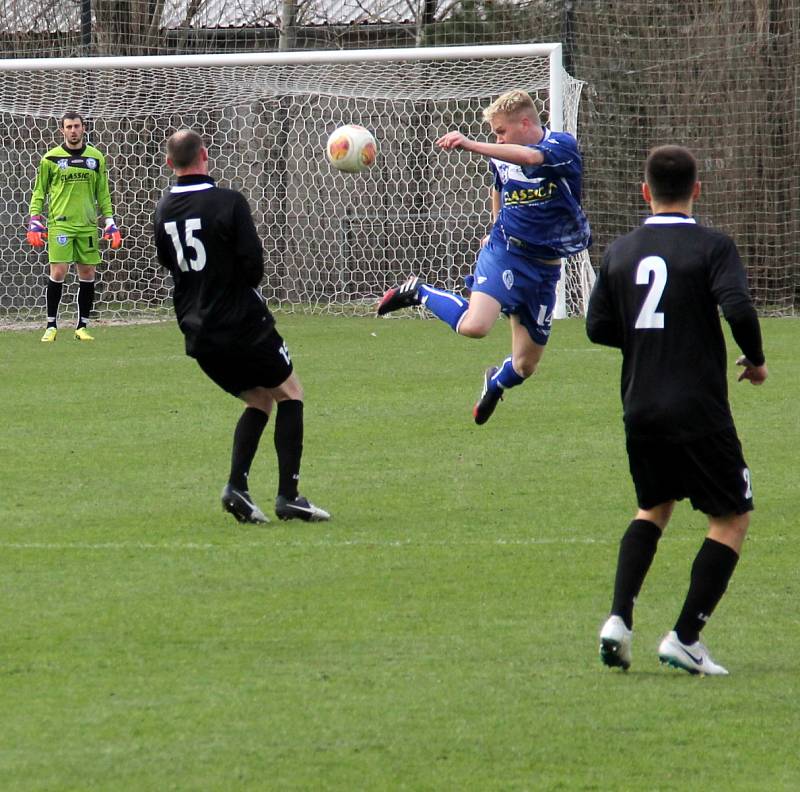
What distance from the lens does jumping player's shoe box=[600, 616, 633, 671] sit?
4.70 meters

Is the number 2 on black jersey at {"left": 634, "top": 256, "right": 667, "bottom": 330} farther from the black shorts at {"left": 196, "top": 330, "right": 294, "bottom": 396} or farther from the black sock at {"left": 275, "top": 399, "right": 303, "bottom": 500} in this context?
the black sock at {"left": 275, "top": 399, "right": 303, "bottom": 500}

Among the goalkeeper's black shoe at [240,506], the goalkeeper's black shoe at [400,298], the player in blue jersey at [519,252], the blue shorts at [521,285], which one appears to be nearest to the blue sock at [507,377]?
the player in blue jersey at [519,252]

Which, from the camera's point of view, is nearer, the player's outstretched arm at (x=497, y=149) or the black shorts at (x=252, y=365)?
the player's outstretched arm at (x=497, y=149)

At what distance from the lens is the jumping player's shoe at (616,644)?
15.4 feet

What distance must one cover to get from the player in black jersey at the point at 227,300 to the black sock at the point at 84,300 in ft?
32.3

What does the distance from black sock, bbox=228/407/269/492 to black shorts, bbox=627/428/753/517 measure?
279cm

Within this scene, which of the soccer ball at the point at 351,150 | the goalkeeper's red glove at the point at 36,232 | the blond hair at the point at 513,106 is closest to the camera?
the blond hair at the point at 513,106

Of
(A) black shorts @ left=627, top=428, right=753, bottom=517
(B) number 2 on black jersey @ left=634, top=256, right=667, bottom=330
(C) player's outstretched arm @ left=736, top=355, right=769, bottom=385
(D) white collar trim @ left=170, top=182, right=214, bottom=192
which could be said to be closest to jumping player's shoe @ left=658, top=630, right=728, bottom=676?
(A) black shorts @ left=627, top=428, right=753, bottom=517

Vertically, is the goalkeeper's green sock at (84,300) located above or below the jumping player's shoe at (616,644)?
below

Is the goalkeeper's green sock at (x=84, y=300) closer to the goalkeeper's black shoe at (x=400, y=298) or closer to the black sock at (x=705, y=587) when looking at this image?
the goalkeeper's black shoe at (x=400, y=298)

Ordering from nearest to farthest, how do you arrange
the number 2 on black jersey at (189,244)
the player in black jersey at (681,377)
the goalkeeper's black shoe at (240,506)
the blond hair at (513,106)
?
the player in black jersey at (681,377)
the number 2 on black jersey at (189,244)
the goalkeeper's black shoe at (240,506)
the blond hair at (513,106)

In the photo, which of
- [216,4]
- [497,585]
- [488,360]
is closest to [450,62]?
[216,4]

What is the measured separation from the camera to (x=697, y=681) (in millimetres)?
4684

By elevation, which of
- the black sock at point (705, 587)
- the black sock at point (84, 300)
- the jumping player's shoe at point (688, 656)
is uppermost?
the black sock at point (705, 587)
